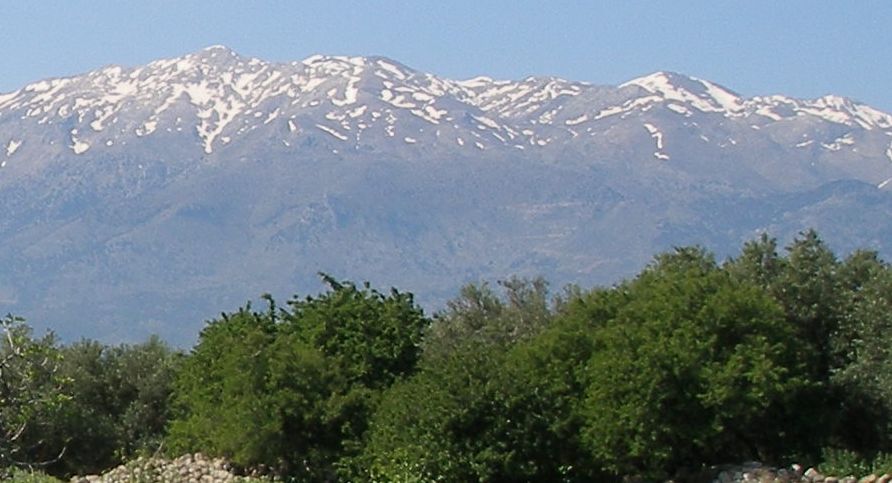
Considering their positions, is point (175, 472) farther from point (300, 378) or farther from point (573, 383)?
point (573, 383)

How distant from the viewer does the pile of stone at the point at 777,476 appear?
32300 mm

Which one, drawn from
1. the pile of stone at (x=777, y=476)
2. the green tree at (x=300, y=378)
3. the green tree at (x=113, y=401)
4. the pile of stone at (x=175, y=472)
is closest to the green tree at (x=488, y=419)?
the green tree at (x=300, y=378)

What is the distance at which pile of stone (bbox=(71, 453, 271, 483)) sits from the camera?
35.7 metres

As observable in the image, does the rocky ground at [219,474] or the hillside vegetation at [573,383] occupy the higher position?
the hillside vegetation at [573,383]

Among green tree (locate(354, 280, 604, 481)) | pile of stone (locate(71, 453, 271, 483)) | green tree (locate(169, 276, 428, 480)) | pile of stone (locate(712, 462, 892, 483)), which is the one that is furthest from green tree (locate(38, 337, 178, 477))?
pile of stone (locate(712, 462, 892, 483))

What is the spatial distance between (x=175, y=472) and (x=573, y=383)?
11499 millimetres

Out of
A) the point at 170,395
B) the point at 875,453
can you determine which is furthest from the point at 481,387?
the point at 170,395

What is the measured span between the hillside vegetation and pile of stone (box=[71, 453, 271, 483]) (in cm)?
→ 58

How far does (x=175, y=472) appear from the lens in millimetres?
37656

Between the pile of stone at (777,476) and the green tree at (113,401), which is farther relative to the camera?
the green tree at (113,401)

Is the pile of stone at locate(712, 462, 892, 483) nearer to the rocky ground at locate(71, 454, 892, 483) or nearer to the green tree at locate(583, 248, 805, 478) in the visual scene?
the rocky ground at locate(71, 454, 892, 483)

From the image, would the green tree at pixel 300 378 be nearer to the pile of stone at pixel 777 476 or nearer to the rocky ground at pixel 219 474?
the rocky ground at pixel 219 474

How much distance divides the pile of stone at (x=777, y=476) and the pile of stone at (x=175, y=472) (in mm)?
12262

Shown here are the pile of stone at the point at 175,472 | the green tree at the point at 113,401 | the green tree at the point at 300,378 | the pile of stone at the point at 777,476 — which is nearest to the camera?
the pile of stone at the point at 777,476
